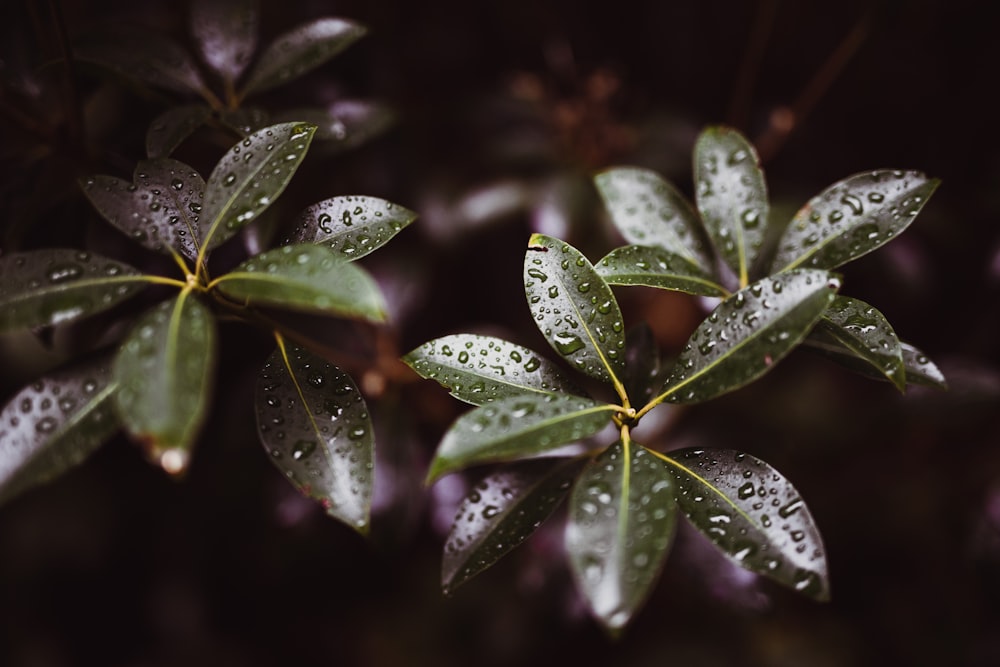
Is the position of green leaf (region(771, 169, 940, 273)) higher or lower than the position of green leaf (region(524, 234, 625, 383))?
higher

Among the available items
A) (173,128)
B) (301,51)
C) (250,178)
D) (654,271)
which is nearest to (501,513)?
(654,271)

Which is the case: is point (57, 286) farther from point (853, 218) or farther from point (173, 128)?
point (853, 218)

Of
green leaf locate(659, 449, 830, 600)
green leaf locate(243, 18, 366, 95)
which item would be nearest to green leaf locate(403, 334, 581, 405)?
green leaf locate(659, 449, 830, 600)

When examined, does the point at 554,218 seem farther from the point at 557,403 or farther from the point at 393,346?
the point at 557,403

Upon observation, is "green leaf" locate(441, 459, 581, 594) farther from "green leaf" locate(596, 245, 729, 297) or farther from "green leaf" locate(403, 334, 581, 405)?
"green leaf" locate(596, 245, 729, 297)

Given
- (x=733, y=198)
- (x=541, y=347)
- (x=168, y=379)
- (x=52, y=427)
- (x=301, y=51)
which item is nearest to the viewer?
(x=168, y=379)

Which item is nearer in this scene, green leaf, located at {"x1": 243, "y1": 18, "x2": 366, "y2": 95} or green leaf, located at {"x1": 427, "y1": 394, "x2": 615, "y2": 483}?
green leaf, located at {"x1": 427, "y1": 394, "x2": 615, "y2": 483}

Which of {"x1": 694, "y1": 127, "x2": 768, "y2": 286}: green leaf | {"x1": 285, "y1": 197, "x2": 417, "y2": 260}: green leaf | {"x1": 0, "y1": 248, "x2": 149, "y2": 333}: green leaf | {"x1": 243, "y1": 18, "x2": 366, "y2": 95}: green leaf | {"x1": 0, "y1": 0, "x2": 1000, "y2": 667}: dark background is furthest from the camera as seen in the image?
{"x1": 0, "y1": 0, "x2": 1000, "y2": 667}: dark background
